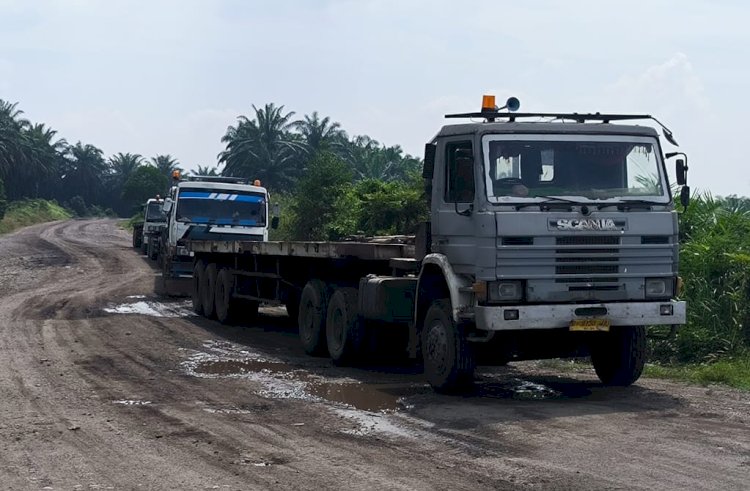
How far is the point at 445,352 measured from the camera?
1026 centimetres

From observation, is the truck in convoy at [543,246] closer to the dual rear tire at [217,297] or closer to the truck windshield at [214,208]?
the dual rear tire at [217,297]

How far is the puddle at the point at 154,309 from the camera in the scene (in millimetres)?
20245

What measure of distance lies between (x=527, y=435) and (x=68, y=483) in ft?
11.6

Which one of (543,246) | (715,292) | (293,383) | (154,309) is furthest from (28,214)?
(543,246)

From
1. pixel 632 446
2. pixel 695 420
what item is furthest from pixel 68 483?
pixel 695 420

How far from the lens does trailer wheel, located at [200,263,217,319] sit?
19.5m

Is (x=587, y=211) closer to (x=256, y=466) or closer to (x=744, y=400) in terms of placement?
(x=744, y=400)

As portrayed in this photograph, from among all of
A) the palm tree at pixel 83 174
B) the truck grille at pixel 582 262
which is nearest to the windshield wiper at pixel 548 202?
the truck grille at pixel 582 262

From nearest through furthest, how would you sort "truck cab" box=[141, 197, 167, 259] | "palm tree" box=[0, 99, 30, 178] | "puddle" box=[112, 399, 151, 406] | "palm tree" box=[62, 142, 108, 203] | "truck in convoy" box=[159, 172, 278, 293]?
"puddle" box=[112, 399, 151, 406] < "truck in convoy" box=[159, 172, 278, 293] < "truck cab" box=[141, 197, 167, 259] < "palm tree" box=[0, 99, 30, 178] < "palm tree" box=[62, 142, 108, 203]

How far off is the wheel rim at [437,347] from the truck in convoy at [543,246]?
0.02 metres

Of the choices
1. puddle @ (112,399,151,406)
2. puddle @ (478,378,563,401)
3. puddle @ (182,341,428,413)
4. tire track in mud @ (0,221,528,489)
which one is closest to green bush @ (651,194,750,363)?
puddle @ (478,378,563,401)

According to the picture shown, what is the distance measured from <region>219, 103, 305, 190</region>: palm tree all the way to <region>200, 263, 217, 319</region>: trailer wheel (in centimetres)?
5866

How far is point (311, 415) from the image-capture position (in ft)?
30.8

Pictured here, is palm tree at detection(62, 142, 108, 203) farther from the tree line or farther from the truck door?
the truck door
